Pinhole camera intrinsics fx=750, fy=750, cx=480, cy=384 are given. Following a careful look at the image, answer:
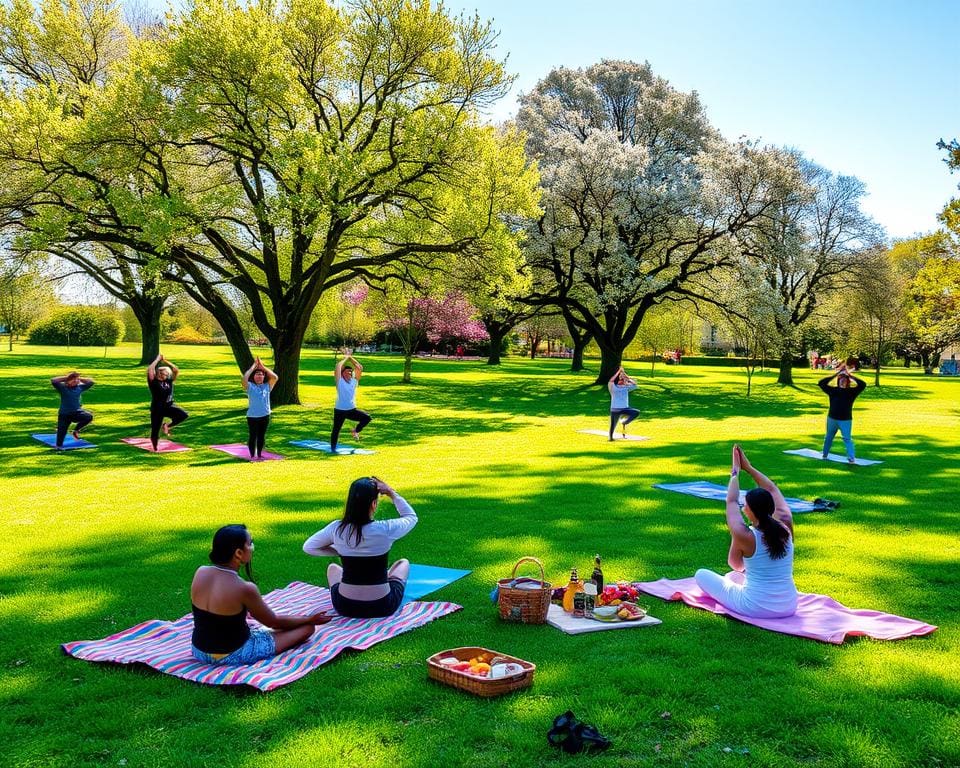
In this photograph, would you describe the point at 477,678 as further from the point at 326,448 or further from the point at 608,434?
the point at 608,434

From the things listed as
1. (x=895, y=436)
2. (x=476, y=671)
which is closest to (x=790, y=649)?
(x=476, y=671)

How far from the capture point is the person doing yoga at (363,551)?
6.21m

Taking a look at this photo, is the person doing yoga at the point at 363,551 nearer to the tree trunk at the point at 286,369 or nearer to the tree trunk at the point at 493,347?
the tree trunk at the point at 286,369

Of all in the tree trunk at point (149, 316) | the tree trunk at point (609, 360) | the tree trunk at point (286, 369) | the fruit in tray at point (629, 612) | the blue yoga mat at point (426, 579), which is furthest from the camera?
the tree trunk at point (149, 316)

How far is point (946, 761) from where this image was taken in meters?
4.13

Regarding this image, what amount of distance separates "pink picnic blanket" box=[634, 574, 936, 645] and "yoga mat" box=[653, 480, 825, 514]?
4012mm

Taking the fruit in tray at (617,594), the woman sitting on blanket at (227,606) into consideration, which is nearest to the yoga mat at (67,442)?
the woman sitting on blanket at (227,606)

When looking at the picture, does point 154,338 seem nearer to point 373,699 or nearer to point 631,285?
point 631,285

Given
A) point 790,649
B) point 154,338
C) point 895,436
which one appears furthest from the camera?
point 154,338

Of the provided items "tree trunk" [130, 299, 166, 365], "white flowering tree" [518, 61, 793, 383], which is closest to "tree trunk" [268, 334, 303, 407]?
"white flowering tree" [518, 61, 793, 383]

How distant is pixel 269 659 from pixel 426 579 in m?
2.24

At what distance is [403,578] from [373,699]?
2.02 metres

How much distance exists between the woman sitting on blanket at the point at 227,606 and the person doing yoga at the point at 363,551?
38.4 inches

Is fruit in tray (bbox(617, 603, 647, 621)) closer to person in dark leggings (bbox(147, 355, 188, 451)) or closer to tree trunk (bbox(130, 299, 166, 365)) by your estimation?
person in dark leggings (bbox(147, 355, 188, 451))
